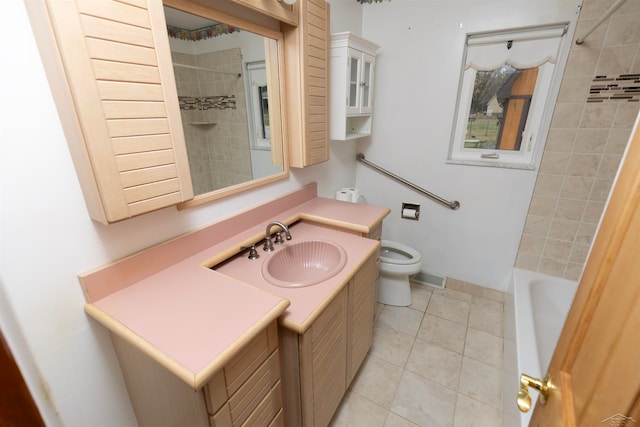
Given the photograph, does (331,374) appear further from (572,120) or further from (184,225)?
(572,120)

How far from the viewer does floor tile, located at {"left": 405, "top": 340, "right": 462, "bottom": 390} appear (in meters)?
1.61

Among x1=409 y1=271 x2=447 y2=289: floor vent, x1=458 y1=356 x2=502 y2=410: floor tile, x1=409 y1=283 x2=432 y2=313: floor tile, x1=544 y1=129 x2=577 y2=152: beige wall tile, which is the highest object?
x1=544 y1=129 x2=577 y2=152: beige wall tile

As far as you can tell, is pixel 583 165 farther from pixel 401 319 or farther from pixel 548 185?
pixel 401 319

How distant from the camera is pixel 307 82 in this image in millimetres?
1438

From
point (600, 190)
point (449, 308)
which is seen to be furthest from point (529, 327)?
point (600, 190)

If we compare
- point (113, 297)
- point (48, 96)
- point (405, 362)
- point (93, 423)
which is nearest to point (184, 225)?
point (113, 297)

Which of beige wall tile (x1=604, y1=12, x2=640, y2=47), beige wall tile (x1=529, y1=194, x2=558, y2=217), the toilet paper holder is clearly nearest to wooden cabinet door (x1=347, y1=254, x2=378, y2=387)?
the toilet paper holder

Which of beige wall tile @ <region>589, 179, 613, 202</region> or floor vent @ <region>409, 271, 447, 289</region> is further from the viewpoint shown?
floor vent @ <region>409, 271, 447, 289</region>

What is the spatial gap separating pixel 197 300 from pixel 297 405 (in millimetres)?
562

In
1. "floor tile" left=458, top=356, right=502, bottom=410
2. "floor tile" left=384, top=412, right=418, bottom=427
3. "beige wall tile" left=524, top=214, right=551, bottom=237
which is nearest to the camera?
"floor tile" left=384, top=412, right=418, bottom=427

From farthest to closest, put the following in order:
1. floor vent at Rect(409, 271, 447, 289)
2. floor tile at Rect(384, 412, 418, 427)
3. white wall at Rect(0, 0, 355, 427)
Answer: floor vent at Rect(409, 271, 447, 289) < floor tile at Rect(384, 412, 418, 427) < white wall at Rect(0, 0, 355, 427)

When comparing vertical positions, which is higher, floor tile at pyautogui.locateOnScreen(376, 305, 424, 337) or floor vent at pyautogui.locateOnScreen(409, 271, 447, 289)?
floor vent at pyautogui.locateOnScreen(409, 271, 447, 289)

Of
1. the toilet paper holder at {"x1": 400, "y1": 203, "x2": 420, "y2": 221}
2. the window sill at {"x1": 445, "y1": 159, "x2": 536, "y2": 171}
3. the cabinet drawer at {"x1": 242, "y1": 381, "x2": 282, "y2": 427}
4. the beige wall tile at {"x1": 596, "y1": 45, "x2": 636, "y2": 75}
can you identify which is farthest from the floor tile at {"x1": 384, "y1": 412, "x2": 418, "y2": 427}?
the beige wall tile at {"x1": 596, "y1": 45, "x2": 636, "y2": 75}

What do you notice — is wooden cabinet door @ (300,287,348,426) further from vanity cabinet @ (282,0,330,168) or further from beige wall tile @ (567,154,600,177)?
beige wall tile @ (567,154,600,177)
